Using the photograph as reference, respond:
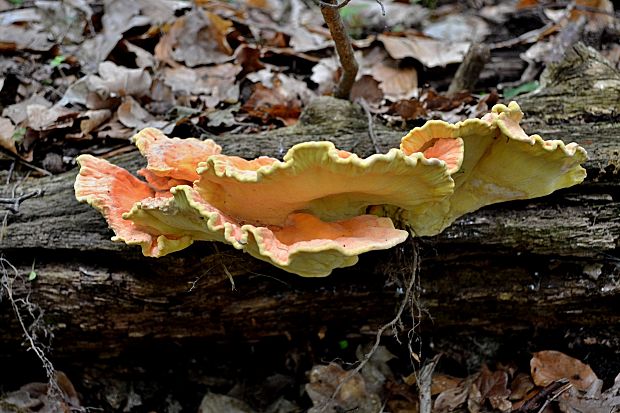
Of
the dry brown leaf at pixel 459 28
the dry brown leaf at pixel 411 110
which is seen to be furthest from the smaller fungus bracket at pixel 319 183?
the dry brown leaf at pixel 459 28

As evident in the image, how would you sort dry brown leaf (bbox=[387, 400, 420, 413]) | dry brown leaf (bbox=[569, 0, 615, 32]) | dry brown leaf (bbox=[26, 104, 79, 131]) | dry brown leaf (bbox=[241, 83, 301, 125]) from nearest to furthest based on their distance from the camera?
dry brown leaf (bbox=[387, 400, 420, 413]) < dry brown leaf (bbox=[26, 104, 79, 131]) < dry brown leaf (bbox=[241, 83, 301, 125]) < dry brown leaf (bbox=[569, 0, 615, 32])

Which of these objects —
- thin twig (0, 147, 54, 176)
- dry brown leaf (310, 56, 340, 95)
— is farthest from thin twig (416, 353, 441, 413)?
thin twig (0, 147, 54, 176)

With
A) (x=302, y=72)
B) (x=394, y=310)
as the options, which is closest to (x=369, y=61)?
(x=302, y=72)

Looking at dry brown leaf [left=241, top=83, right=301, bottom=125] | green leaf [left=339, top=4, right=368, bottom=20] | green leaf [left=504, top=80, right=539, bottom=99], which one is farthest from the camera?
green leaf [left=339, top=4, right=368, bottom=20]

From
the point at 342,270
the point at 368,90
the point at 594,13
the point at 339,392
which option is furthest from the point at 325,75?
the point at 594,13

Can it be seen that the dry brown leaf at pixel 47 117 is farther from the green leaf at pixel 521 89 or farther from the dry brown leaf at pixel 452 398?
the green leaf at pixel 521 89

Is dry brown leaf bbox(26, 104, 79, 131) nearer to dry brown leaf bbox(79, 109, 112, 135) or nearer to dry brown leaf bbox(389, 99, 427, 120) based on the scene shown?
dry brown leaf bbox(79, 109, 112, 135)

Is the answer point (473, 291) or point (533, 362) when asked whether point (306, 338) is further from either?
point (533, 362)

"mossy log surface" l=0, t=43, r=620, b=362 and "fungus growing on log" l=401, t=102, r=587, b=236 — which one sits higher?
"fungus growing on log" l=401, t=102, r=587, b=236
